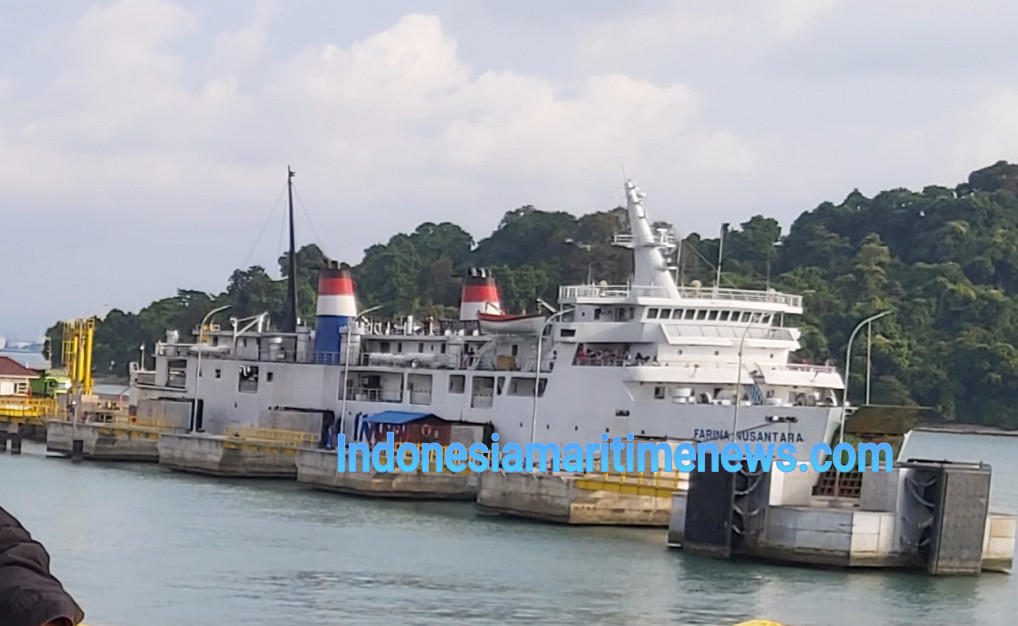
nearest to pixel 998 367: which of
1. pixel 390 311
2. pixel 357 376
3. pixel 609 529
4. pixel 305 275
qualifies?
pixel 390 311

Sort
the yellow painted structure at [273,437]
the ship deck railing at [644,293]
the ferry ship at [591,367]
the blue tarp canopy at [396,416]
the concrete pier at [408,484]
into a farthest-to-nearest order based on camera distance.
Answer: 1. the yellow painted structure at [273,437]
2. the blue tarp canopy at [396,416]
3. the ship deck railing at [644,293]
4. the concrete pier at [408,484]
5. the ferry ship at [591,367]

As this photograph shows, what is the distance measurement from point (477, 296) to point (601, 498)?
1771 cm

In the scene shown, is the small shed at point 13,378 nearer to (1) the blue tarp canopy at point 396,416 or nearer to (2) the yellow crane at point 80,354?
(2) the yellow crane at point 80,354

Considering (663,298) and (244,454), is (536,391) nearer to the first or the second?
(663,298)

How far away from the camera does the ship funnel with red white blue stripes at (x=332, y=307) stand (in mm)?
53191

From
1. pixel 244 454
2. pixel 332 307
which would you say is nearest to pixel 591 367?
pixel 244 454

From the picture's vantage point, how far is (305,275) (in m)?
128

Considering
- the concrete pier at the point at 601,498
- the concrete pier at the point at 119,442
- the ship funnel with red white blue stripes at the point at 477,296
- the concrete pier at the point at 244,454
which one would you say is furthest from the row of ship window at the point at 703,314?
the concrete pier at the point at 119,442

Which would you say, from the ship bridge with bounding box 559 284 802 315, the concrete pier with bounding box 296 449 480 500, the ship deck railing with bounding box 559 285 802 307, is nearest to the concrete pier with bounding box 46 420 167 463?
the concrete pier with bounding box 296 449 480 500

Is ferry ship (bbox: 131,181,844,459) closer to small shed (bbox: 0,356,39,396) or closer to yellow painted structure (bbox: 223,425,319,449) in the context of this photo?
yellow painted structure (bbox: 223,425,319,449)

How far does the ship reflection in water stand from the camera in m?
24.7

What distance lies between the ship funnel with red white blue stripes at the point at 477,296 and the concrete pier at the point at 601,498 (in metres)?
15.8

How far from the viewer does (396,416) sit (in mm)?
47719

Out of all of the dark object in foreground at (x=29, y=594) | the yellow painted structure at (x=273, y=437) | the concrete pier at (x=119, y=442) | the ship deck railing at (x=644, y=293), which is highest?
the ship deck railing at (x=644, y=293)
